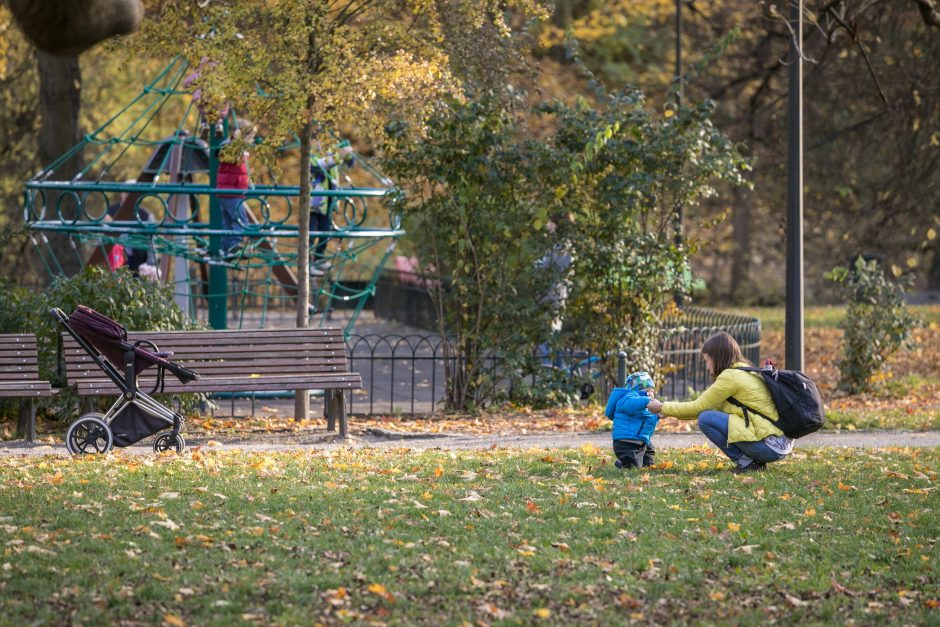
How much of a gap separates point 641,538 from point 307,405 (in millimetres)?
5741

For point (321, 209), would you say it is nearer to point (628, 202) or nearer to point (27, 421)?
point (628, 202)

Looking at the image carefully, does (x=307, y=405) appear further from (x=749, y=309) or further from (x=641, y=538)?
(x=749, y=309)

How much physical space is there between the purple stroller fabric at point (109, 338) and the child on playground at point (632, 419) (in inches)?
124

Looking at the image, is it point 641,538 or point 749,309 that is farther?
point 749,309

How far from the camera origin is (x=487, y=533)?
6.10m

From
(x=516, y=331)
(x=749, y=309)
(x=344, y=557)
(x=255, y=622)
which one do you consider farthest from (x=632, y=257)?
(x=749, y=309)

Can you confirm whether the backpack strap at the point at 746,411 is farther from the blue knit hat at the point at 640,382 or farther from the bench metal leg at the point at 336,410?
the bench metal leg at the point at 336,410

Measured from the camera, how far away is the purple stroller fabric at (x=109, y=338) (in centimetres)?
847

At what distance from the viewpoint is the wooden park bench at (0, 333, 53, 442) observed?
9.24 m

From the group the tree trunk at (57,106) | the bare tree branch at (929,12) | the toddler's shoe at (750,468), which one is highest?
the bare tree branch at (929,12)

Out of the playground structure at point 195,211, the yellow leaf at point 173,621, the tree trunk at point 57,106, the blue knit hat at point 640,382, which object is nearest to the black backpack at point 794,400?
the blue knit hat at point 640,382

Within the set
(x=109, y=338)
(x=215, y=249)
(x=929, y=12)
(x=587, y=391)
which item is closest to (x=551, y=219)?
(x=587, y=391)

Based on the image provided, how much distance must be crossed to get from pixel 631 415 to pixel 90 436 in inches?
151

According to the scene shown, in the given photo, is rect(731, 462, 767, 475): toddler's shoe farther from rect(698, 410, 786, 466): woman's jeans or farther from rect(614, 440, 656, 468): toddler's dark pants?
rect(614, 440, 656, 468): toddler's dark pants
